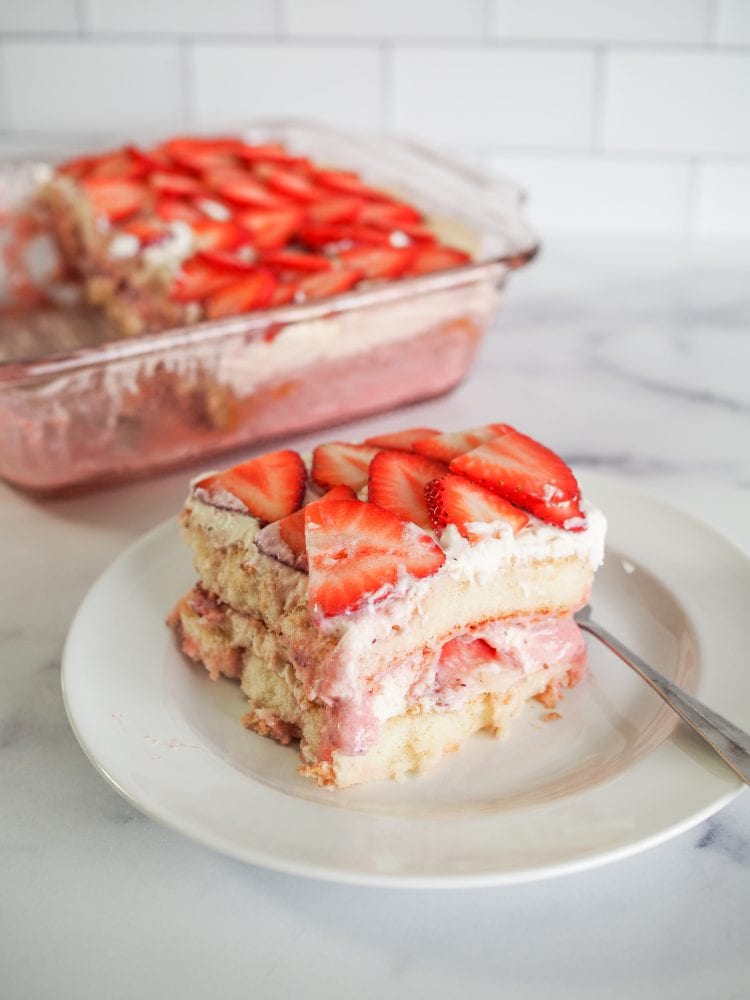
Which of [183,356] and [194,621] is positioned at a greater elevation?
[183,356]

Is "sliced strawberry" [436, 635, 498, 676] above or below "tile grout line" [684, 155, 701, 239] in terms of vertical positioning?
below

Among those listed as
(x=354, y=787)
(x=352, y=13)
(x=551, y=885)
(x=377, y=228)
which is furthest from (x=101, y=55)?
(x=551, y=885)

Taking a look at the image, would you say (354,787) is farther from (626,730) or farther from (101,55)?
(101,55)

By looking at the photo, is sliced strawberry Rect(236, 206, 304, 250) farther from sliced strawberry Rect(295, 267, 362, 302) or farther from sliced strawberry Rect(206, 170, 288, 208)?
sliced strawberry Rect(295, 267, 362, 302)

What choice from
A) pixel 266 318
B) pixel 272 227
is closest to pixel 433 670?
pixel 266 318

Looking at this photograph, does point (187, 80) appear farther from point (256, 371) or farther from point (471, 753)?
point (471, 753)

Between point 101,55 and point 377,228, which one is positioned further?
point 101,55

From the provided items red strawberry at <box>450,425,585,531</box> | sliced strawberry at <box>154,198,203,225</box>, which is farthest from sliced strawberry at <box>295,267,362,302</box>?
red strawberry at <box>450,425,585,531</box>

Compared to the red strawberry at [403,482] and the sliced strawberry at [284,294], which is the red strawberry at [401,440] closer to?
the red strawberry at [403,482]
